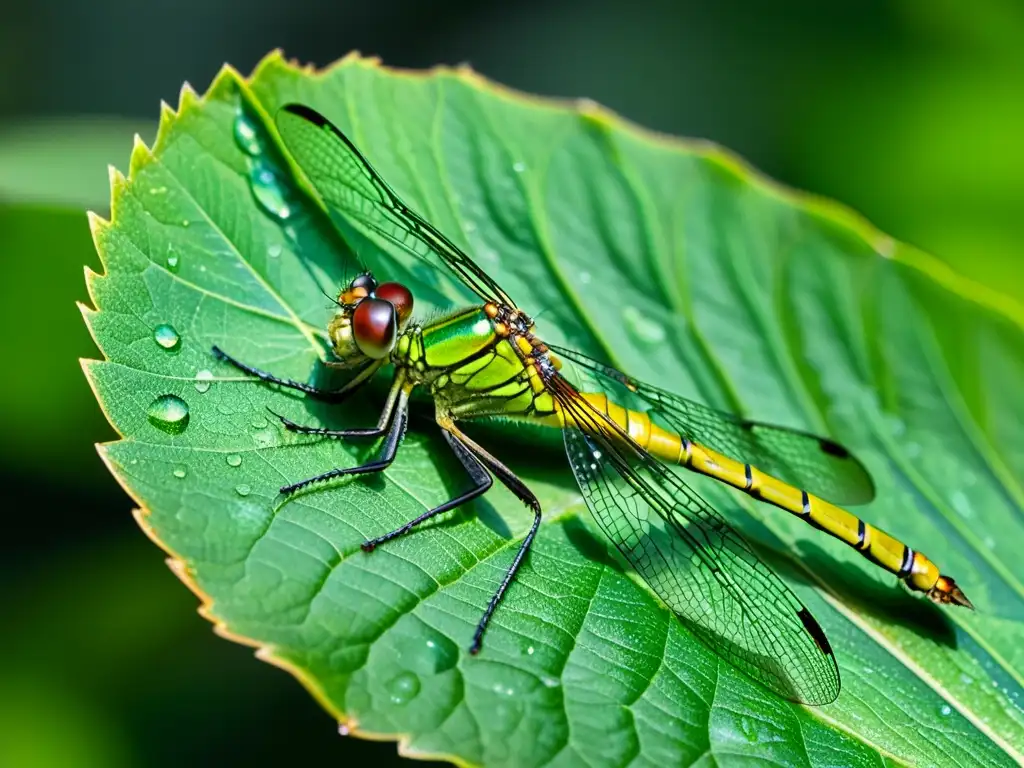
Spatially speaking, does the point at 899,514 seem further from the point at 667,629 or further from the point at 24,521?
the point at 24,521

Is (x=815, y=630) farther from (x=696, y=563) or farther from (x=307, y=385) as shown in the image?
(x=307, y=385)

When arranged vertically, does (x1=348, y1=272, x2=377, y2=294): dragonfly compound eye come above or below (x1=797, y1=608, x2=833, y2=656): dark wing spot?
above

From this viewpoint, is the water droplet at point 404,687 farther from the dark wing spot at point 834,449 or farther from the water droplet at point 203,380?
the dark wing spot at point 834,449

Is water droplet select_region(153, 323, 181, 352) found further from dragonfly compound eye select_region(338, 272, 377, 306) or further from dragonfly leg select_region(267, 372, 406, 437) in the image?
dragonfly compound eye select_region(338, 272, 377, 306)

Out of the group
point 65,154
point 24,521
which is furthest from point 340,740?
point 65,154

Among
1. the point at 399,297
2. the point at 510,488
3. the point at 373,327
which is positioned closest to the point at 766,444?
the point at 510,488

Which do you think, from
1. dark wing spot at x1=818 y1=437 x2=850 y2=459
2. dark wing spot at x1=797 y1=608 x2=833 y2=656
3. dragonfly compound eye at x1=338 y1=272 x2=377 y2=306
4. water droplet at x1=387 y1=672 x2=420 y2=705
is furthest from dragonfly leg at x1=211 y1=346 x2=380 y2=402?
dark wing spot at x1=818 y1=437 x2=850 y2=459
